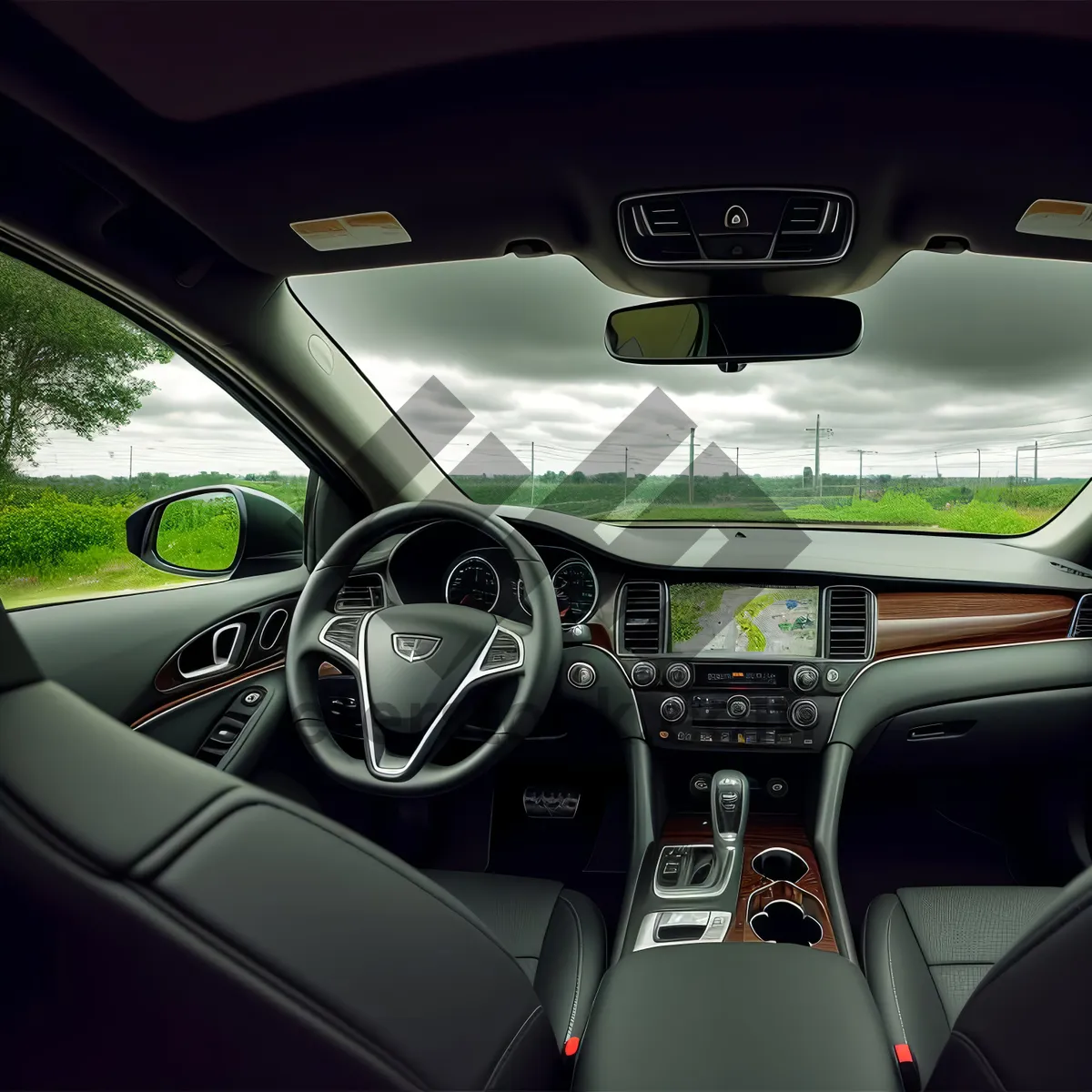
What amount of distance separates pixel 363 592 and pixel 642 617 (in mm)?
994

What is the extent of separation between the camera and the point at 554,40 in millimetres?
1190

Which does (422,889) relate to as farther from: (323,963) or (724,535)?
(724,535)

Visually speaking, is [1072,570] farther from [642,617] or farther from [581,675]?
[581,675]

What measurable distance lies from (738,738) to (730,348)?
4.49 feet

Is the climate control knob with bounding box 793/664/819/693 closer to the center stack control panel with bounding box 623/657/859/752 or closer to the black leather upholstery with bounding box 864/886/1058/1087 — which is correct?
the center stack control panel with bounding box 623/657/859/752

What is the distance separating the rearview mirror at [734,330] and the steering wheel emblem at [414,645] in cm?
94

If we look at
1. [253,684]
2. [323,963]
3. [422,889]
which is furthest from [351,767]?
[323,963]

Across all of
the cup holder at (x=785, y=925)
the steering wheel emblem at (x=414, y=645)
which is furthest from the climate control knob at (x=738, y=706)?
the steering wheel emblem at (x=414, y=645)

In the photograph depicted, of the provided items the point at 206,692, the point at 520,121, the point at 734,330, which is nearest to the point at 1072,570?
the point at 734,330

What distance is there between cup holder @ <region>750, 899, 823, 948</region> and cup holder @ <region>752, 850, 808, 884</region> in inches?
6.5

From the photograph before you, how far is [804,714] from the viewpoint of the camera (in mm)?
2748

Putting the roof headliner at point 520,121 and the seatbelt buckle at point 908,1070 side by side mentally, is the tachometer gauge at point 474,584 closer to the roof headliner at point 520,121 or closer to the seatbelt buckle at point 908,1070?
the roof headliner at point 520,121

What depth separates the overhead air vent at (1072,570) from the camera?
2.90m

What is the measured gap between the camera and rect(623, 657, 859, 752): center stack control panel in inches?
108
